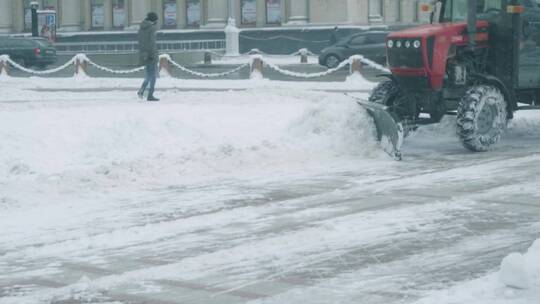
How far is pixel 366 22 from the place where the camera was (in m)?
53.7

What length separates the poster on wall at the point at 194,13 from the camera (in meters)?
56.8

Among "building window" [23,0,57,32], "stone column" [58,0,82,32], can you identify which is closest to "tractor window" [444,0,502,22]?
"stone column" [58,0,82,32]

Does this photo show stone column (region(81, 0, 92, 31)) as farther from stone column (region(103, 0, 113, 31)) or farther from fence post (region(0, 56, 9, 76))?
fence post (region(0, 56, 9, 76))

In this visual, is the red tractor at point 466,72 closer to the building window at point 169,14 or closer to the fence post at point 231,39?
the fence post at point 231,39

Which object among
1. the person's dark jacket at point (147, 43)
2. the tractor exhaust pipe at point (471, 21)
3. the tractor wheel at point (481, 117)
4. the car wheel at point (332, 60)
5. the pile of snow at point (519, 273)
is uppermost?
the tractor exhaust pipe at point (471, 21)

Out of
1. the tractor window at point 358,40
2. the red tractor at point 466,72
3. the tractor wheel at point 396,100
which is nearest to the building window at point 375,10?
the tractor window at point 358,40

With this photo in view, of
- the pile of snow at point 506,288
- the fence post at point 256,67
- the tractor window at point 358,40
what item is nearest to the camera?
the pile of snow at point 506,288

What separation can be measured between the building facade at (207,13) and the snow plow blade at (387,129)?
1390 inches

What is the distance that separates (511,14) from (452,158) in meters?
2.38

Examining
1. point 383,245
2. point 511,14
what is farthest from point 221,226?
point 511,14

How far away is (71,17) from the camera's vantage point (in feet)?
196

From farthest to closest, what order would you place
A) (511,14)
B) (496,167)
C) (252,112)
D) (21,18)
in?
(21,18), (252,112), (511,14), (496,167)

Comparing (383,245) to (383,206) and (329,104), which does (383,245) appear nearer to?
(383,206)

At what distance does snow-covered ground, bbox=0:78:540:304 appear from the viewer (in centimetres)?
767
